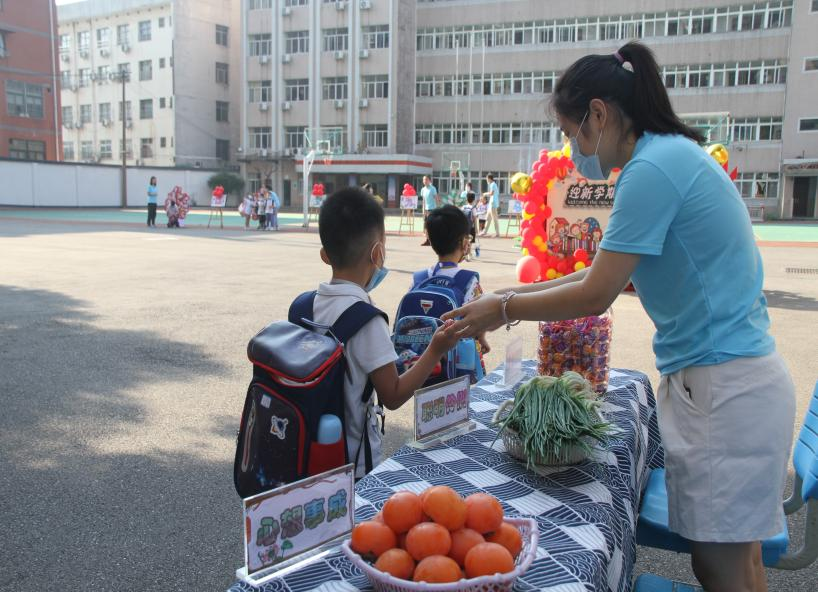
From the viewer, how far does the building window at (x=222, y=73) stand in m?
60.4

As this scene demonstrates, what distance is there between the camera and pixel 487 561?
141cm

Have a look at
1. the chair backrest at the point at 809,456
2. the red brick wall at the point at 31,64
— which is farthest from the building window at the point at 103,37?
the chair backrest at the point at 809,456

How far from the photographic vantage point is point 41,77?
4797 centimetres

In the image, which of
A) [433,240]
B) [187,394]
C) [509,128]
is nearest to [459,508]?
[433,240]

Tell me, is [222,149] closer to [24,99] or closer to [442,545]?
[24,99]

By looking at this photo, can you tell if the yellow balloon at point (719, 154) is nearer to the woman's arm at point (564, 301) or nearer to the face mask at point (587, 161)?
the face mask at point (587, 161)

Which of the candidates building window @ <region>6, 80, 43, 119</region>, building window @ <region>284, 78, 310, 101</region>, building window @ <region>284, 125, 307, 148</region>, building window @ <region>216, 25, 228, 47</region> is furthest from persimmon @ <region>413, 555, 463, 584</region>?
building window @ <region>216, 25, 228, 47</region>

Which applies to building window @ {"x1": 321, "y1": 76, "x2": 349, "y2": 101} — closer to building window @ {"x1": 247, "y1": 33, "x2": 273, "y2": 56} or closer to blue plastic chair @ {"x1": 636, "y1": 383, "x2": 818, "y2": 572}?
building window @ {"x1": 247, "y1": 33, "x2": 273, "y2": 56}

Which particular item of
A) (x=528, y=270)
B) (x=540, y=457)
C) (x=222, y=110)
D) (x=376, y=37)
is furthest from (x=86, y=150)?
(x=540, y=457)

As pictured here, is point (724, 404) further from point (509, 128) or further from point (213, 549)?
point (509, 128)

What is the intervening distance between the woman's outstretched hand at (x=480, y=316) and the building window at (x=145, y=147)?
205 ft

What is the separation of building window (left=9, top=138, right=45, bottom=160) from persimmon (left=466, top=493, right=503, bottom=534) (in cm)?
5287

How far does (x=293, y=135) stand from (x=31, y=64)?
18.7 m

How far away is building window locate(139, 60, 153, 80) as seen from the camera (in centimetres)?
5925
